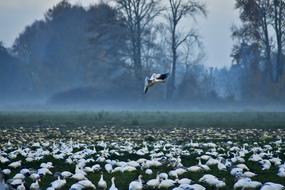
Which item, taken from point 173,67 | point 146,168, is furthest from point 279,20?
point 146,168

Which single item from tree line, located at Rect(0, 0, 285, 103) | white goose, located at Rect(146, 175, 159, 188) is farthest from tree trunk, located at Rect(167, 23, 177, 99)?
white goose, located at Rect(146, 175, 159, 188)

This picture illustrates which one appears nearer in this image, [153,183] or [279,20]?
[153,183]

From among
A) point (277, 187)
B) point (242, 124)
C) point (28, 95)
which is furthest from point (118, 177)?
point (28, 95)

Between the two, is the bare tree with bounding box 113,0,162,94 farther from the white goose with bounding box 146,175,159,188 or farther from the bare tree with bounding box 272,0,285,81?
the white goose with bounding box 146,175,159,188

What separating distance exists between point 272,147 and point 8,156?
773 cm

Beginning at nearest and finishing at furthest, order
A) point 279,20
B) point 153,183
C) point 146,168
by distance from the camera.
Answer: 1. point 153,183
2. point 146,168
3. point 279,20

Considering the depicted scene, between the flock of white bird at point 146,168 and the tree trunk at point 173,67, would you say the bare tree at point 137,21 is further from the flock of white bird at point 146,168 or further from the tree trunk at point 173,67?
the flock of white bird at point 146,168

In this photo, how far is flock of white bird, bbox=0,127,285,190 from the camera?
40.8ft

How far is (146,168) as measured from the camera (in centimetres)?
1500

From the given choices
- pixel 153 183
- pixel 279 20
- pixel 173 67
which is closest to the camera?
pixel 153 183

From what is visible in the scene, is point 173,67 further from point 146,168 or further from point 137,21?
point 146,168

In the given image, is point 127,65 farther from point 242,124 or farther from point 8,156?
point 8,156

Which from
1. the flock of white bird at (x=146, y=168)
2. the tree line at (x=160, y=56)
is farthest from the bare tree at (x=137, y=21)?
the flock of white bird at (x=146, y=168)

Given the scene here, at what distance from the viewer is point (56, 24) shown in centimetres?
8662
